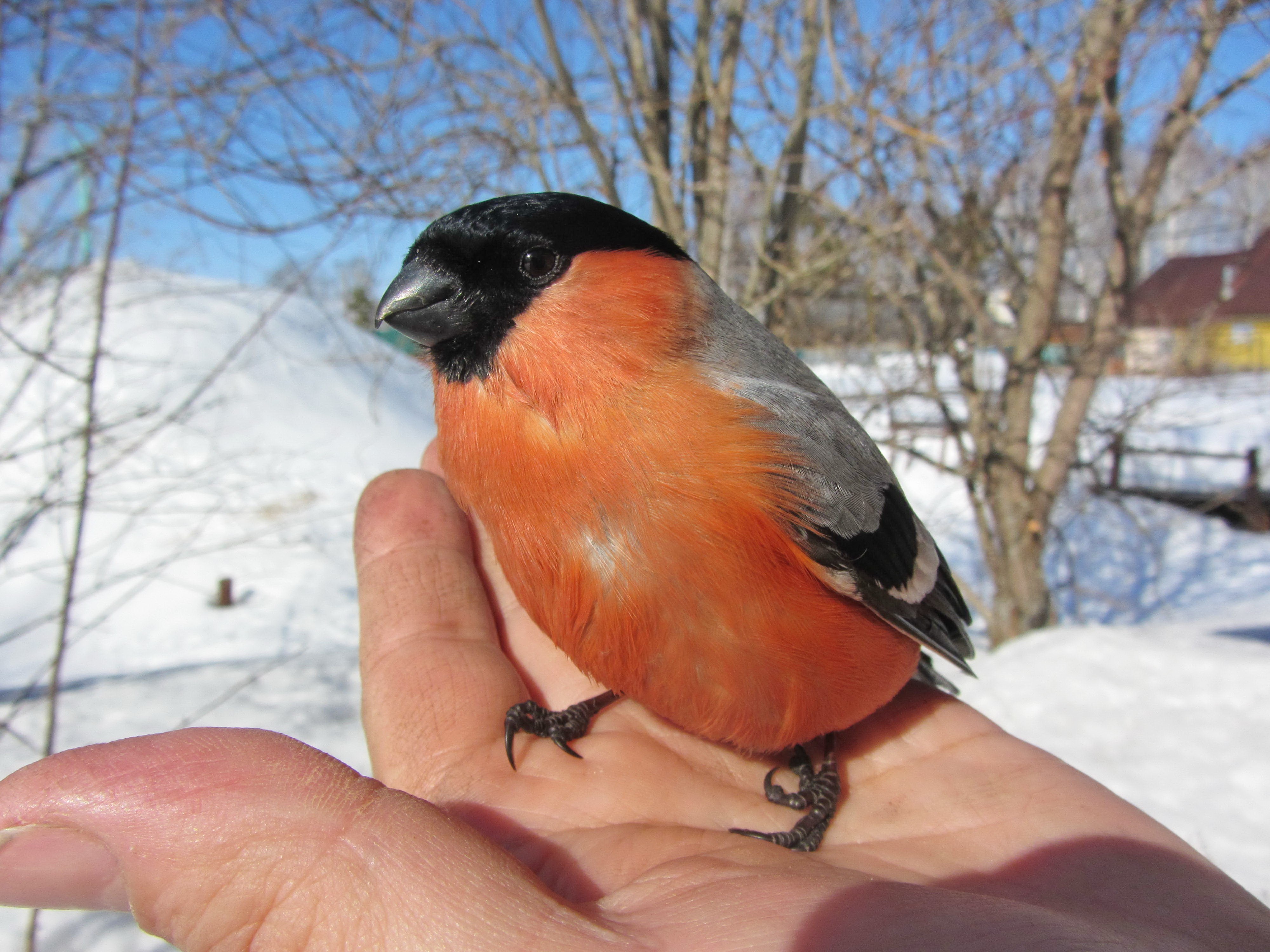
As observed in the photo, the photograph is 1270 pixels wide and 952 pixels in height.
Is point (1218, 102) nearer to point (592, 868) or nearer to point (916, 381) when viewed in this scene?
point (916, 381)

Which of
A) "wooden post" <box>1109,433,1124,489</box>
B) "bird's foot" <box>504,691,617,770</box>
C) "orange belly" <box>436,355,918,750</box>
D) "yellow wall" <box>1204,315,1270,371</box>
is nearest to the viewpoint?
"orange belly" <box>436,355,918,750</box>

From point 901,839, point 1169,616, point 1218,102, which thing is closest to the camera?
point 901,839

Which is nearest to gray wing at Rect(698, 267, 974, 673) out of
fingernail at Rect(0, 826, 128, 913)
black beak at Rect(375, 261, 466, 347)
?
black beak at Rect(375, 261, 466, 347)

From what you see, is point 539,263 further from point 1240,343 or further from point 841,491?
point 1240,343

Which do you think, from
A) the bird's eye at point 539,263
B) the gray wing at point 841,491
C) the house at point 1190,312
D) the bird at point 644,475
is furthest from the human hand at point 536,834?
the house at point 1190,312

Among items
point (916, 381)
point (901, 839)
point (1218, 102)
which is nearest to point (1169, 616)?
point (916, 381)

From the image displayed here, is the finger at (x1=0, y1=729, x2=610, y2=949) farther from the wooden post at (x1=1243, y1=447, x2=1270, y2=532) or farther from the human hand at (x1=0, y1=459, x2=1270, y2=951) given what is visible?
the wooden post at (x1=1243, y1=447, x2=1270, y2=532)

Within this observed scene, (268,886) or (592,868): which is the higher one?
(268,886)

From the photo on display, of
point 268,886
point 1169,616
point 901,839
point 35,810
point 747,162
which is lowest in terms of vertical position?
point 1169,616
